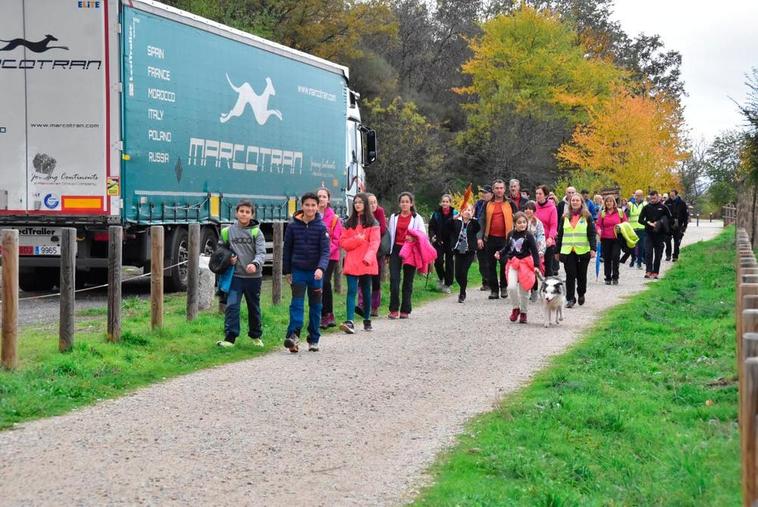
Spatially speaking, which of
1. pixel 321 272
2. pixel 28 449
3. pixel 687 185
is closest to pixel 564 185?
pixel 687 185

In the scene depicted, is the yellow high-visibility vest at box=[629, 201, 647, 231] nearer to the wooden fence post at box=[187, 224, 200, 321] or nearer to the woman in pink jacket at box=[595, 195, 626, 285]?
the woman in pink jacket at box=[595, 195, 626, 285]

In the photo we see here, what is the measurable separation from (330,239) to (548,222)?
19.6 ft

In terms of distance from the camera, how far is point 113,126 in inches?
665

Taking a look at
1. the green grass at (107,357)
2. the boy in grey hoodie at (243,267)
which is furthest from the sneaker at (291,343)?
the boy in grey hoodie at (243,267)

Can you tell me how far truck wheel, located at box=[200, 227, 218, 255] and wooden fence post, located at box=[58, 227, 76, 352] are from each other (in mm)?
8411

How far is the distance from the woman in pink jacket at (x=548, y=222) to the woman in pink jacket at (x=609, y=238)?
13.3ft

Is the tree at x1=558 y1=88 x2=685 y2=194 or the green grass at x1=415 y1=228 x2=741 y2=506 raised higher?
the tree at x1=558 y1=88 x2=685 y2=194

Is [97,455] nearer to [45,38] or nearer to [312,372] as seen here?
[312,372]

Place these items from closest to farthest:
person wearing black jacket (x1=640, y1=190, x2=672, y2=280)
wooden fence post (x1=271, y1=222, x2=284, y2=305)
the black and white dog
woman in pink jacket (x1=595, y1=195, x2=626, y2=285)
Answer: the black and white dog
wooden fence post (x1=271, y1=222, x2=284, y2=305)
woman in pink jacket (x1=595, y1=195, x2=626, y2=285)
person wearing black jacket (x1=640, y1=190, x2=672, y2=280)

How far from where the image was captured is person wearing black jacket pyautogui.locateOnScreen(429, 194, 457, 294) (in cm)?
2025

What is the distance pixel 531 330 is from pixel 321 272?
3710 millimetres

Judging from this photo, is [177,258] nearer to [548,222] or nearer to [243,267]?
[548,222]

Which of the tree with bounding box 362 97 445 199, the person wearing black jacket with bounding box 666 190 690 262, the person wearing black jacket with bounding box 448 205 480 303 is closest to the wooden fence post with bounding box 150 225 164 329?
the person wearing black jacket with bounding box 448 205 480 303

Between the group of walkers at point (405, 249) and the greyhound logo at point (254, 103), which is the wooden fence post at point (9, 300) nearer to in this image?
the group of walkers at point (405, 249)
